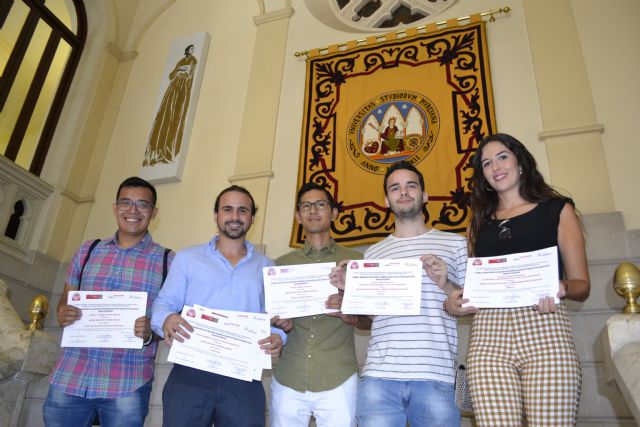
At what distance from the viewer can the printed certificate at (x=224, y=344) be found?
6.50 ft

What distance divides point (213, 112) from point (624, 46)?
3.70m

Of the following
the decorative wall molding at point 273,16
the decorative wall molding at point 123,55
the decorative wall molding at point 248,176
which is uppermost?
the decorative wall molding at point 273,16

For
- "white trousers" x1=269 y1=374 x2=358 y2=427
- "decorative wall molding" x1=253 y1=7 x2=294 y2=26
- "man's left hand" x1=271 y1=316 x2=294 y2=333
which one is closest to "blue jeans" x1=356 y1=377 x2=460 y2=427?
"white trousers" x1=269 y1=374 x2=358 y2=427

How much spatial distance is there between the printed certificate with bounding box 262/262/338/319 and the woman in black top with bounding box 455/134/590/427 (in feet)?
2.03

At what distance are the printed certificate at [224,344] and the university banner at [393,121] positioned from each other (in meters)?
2.02

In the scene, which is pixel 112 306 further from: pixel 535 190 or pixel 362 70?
pixel 362 70

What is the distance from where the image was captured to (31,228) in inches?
193

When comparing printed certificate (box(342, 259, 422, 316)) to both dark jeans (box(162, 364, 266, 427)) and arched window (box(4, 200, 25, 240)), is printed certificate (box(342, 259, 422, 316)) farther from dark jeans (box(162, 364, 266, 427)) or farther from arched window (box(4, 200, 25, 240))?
arched window (box(4, 200, 25, 240))

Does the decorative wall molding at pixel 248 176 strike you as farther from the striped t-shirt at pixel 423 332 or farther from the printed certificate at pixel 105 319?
the striped t-shirt at pixel 423 332

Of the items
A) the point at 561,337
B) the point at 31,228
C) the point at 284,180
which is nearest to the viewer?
the point at 561,337

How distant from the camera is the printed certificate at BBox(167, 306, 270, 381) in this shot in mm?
1982

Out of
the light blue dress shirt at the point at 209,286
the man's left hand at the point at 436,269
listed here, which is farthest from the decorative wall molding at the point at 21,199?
the man's left hand at the point at 436,269

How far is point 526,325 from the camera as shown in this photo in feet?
5.36

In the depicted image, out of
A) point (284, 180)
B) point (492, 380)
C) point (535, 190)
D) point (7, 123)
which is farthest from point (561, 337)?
point (7, 123)
